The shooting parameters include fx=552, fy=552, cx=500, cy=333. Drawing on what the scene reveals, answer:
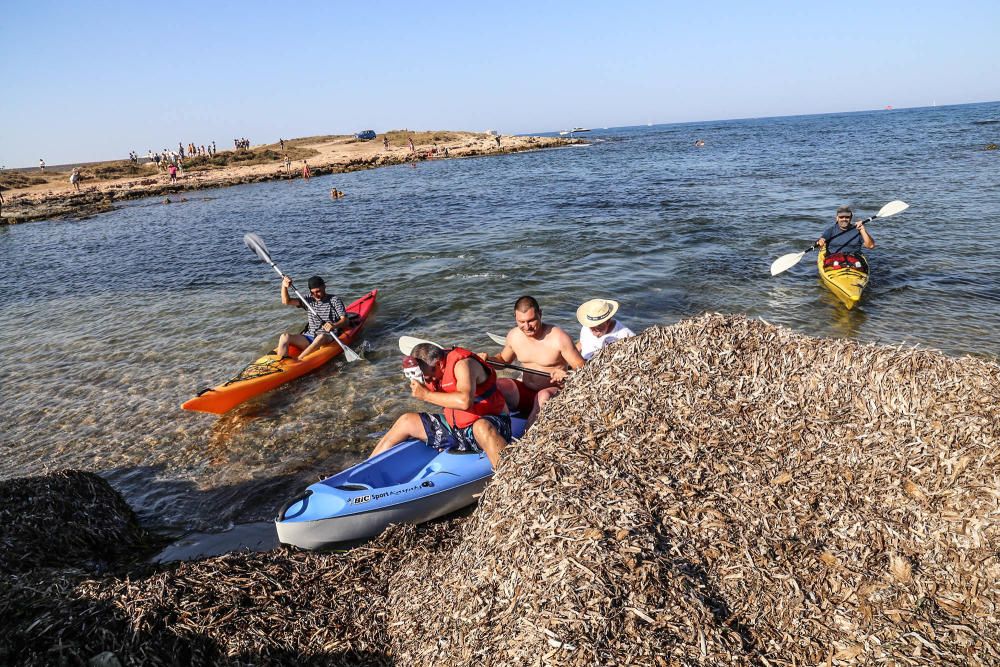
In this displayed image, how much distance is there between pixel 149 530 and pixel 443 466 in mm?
3464

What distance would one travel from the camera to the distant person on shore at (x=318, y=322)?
1020 centimetres

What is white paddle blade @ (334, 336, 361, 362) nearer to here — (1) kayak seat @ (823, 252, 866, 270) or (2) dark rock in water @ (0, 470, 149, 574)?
(2) dark rock in water @ (0, 470, 149, 574)

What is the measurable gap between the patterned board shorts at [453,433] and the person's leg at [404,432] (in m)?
0.07

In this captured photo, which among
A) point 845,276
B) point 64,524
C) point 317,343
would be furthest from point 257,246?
point 845,276

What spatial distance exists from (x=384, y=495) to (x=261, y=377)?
4.69 metres

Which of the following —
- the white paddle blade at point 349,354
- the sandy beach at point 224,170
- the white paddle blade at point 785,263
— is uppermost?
the sandy beach at point 224,170

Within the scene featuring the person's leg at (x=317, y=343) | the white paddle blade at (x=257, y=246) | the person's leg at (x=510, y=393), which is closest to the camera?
the person's leg at (x=510, y=393)

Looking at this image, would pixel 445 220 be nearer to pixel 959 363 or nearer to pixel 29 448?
pixel 29 448

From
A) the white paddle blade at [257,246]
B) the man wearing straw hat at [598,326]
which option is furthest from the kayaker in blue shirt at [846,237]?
the white paddle blade at [257,246]

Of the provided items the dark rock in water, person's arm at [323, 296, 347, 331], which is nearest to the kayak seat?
person's arm at [323, 296, 347, 331]

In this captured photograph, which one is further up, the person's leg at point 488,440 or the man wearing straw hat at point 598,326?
the man wearing straw hat at point 598,326

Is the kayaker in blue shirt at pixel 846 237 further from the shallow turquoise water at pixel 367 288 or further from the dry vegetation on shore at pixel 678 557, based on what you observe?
the dry vegetation on shore at pixel 678 557

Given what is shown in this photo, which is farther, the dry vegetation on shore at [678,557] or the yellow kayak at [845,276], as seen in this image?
the yellow kayak at [845,276]

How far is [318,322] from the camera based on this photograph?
10961 mm
